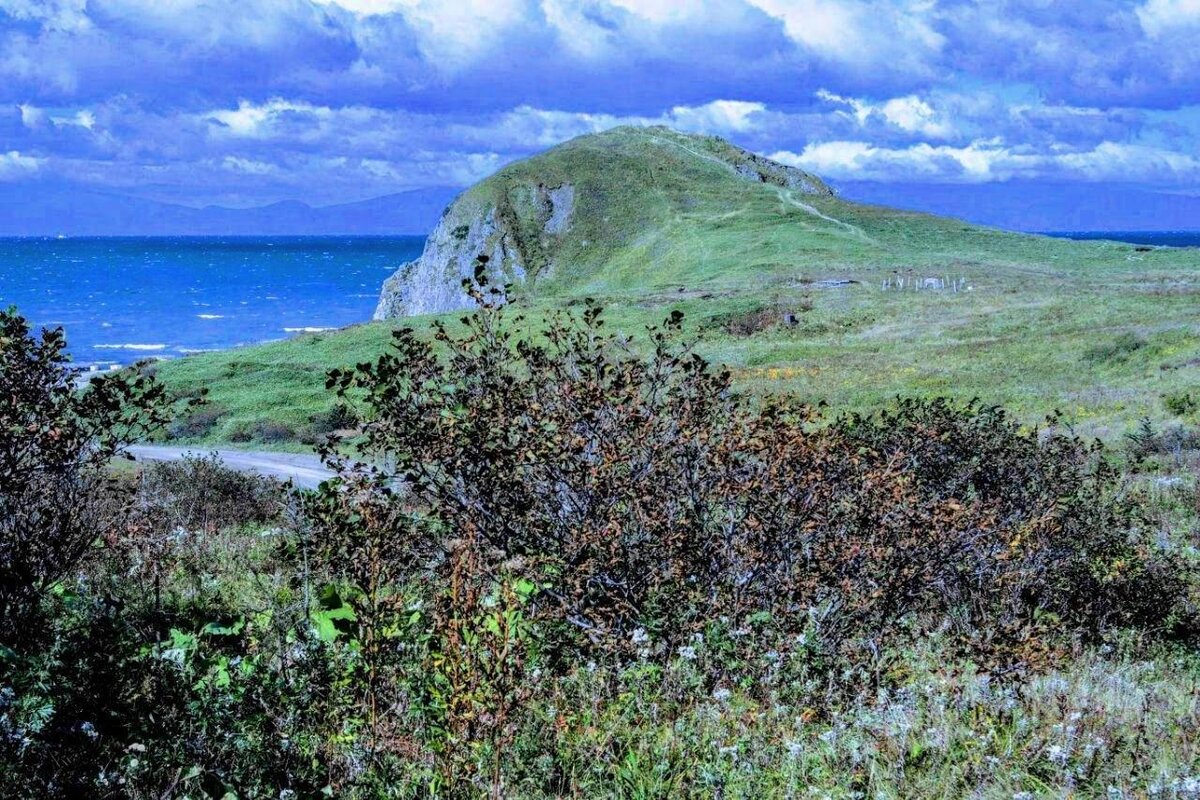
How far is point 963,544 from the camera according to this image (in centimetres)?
679

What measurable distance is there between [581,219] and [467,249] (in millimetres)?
13687

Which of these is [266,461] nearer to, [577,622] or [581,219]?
[577,622]

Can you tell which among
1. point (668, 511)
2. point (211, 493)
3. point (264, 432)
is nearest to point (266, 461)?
point (264, 432)

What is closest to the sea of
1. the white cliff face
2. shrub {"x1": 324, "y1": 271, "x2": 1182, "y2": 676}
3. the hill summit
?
the white cliff face

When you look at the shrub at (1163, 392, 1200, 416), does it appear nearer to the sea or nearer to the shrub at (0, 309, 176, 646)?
the shrub at (0, 309, 176, 646)

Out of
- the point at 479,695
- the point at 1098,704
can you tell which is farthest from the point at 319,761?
the point at 1098,704

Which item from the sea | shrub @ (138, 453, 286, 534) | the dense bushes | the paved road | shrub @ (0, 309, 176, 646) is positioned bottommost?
the paved road

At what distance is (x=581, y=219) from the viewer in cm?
11525

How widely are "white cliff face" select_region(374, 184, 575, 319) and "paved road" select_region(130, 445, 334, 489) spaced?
70430 millimetres

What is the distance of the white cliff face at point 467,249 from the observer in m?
111

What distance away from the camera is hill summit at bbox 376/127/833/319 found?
10356 centimetres

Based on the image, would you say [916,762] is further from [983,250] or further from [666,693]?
[983,250]

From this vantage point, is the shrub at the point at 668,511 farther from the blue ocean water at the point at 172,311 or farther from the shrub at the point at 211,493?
the blue ocean water at the point at 172,311

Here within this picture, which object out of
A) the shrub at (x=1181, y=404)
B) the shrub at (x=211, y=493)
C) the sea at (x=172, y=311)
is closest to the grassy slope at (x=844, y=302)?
the shrub at (x=1181, y=404)
